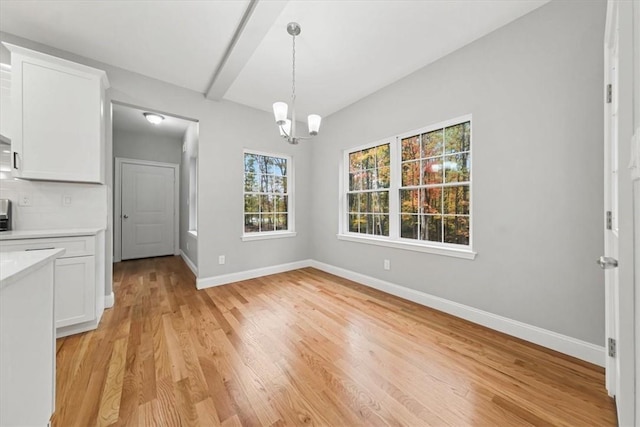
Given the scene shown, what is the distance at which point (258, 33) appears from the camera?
2.13 m

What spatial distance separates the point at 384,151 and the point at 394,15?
1.58m

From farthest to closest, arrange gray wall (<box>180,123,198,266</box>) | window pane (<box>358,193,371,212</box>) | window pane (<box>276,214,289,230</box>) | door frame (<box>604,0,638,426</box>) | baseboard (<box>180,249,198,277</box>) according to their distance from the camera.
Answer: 1. gray wall (<box>180,123,198,266</box>)
2. window pane (<box>276,214,289,230</box>)
3. baseboard (<box>180,249,198,277</box>)
4. window pane (<box>358,193,371,212</box>)
5. door frame (<box>604,0,638,426</box>)

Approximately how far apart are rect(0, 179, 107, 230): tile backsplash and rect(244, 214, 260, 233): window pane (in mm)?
1736

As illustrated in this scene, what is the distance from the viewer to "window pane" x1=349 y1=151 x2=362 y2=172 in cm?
375

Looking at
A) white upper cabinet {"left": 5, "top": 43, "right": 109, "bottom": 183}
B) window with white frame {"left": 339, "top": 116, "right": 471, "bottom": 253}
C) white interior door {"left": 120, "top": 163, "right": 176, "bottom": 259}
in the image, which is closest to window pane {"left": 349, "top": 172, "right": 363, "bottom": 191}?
window with white frame {"left": 339, "top": 116, "right": 471, "bottom": 253}

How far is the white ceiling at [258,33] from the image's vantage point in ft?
6.43

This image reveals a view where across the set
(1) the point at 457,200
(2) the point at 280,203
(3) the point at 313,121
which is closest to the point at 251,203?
(2) the point at 280,203

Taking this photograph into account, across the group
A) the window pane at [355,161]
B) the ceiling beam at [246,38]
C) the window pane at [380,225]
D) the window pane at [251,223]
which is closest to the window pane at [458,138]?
the window pane at [380,225]

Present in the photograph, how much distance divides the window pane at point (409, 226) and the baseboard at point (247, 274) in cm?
203

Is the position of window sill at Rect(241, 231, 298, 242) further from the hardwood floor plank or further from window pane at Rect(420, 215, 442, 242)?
window pane at Rect(420, 215, 442, 242)

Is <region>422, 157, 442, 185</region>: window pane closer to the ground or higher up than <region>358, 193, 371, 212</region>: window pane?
higher up

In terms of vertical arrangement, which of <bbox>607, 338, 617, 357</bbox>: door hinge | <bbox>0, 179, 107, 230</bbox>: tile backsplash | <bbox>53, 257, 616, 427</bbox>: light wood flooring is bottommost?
<bbox>53, 257, 616, 427</bbox>: light wood flooring

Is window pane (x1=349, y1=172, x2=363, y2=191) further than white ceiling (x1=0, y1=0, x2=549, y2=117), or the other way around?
window pane (x1=349, y1=172, x2=363, y2=191)

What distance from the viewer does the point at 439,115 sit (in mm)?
2631
